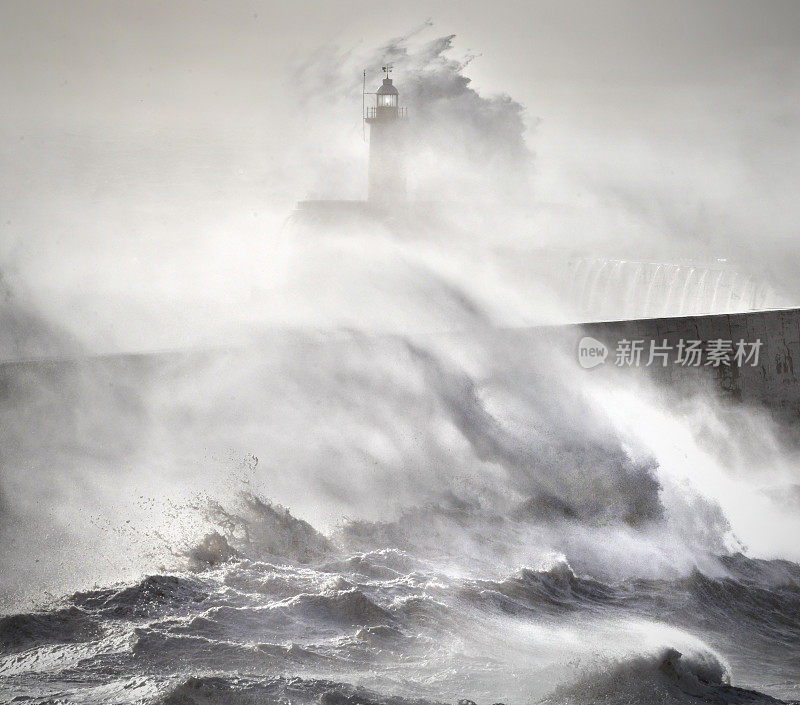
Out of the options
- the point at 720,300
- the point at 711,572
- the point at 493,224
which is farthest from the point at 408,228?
the point at 711,572

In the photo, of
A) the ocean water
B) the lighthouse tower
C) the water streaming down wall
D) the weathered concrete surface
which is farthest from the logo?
the lighthouse tower

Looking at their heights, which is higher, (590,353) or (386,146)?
(386,146)

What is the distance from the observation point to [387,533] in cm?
852

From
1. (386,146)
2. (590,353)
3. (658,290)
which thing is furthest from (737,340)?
(386,146)

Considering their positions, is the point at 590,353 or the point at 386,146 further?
the point at 386,146

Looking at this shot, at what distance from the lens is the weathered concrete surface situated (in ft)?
35.2

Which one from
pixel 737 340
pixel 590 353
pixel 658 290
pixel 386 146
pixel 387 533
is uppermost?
pixel 386 146

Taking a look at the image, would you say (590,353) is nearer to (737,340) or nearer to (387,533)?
(737,340)

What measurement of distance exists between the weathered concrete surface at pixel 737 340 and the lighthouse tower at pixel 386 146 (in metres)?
16.8

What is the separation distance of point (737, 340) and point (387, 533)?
539 cm

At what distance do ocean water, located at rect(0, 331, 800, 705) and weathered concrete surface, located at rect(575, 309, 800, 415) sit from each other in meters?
0.37

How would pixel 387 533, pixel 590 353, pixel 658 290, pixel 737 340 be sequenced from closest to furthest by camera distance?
pixel 387 533, pixel 590 353, pixel 737 340, pixel 658 290

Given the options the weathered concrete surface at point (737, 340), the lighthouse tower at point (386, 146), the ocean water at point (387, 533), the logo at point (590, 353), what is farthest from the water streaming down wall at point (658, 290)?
the logo at point (590, 353)

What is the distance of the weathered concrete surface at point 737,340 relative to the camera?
10727 millimetres
